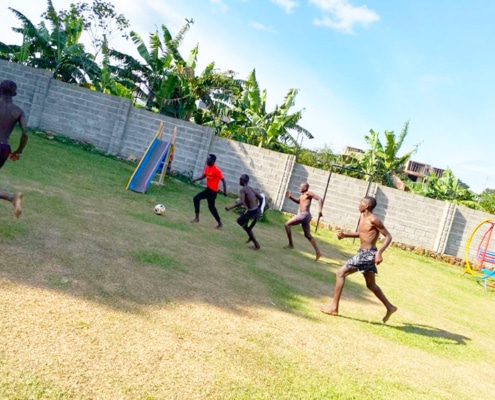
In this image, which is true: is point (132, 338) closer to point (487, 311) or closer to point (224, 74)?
point (487, 311)

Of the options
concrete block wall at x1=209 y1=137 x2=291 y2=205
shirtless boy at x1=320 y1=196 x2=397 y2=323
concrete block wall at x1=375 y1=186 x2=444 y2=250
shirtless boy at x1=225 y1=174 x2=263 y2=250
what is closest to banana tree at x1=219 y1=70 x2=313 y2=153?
concrete block wall at x1=209 y1=137 x2=291 y2=205

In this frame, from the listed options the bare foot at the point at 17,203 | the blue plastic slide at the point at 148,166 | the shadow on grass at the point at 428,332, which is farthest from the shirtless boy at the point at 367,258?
the blue plastic slide at the point at 148,166

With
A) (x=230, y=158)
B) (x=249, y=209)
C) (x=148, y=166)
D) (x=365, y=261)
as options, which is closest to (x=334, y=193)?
(x=230, y=158)

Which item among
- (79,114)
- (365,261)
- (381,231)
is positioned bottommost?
(365,261)

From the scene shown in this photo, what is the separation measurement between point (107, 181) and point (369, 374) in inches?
339

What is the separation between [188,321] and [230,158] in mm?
11570

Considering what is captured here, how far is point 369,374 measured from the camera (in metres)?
3.79

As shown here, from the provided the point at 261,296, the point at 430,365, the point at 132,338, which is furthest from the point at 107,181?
the point at 430,365

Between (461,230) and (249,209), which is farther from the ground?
(461,230)

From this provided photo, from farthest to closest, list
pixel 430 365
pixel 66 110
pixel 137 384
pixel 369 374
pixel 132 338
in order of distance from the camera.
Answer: pixel 66 110 < pixel 430 365 < pixel 369 374 < pixel 132 338 < pixel 137 384

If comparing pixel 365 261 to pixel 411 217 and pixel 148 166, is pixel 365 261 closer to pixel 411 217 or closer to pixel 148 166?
pixel 148 166

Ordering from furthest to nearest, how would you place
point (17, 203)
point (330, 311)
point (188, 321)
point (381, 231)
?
point (381, 231) → point (330, 311) → point (17, 203) → point (188, 321)

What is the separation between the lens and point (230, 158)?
1516 cm

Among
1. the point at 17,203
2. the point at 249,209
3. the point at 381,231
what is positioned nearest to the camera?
the point at 17,203
